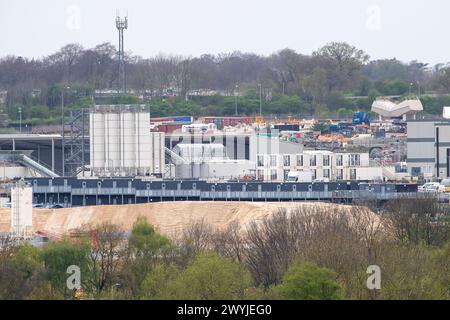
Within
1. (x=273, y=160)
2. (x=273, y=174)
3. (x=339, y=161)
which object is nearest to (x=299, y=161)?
(x=273, y=160)

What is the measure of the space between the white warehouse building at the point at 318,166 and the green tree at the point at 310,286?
118ft

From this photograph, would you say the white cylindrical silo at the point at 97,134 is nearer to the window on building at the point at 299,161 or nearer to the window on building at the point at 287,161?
the window on building at the point at 287,161

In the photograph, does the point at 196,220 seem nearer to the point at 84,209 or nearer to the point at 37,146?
the point at 84,209

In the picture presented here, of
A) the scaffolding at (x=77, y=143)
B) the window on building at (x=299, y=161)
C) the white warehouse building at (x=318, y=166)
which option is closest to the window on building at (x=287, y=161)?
the white warehouse building at (x=318, y=166)

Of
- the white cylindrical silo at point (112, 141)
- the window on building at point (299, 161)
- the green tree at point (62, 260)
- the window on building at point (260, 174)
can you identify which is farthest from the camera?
the window on building at point (299, 161)

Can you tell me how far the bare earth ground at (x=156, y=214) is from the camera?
55906 mm

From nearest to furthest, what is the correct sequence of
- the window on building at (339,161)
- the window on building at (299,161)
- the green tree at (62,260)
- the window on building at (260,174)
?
the green tree at (62,260) → the window on building at (260,174) → the window on building at (339,161) → the window on building at (299,161)

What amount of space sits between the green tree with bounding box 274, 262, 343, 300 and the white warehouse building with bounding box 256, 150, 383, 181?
35.9 meters

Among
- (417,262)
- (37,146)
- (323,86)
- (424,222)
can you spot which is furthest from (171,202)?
(323,86)

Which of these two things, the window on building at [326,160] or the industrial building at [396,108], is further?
the industrial building at [396,108]

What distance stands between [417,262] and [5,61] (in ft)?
261

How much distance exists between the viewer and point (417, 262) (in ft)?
114

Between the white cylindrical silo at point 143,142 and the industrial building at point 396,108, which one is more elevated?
the industrial building at point 396,108

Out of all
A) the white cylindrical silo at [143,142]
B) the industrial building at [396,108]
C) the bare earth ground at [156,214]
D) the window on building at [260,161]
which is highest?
the industrial building at [396,108]
